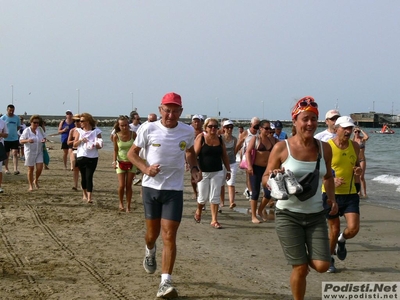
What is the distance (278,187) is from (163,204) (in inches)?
64.9

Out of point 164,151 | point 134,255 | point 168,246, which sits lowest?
point 134,255

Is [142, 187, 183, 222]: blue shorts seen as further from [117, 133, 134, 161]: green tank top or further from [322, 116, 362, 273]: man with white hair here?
[117, 133, 134, 161]: green tank top

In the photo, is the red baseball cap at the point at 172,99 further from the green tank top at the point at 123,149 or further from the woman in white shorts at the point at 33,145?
the woman in white shorts at the point at 33,145

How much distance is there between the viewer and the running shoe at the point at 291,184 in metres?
4.59

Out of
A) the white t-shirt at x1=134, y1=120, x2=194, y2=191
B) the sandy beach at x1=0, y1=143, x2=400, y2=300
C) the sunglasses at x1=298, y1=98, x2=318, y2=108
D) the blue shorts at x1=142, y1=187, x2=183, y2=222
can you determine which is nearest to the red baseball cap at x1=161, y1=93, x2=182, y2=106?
the white t-shirt at x1=134, y1=120, x2=194, y2=191

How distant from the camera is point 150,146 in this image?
234 inches

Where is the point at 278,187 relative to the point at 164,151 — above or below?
below

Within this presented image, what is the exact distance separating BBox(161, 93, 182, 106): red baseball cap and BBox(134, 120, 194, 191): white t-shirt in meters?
0.27

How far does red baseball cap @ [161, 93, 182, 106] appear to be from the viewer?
583 cm

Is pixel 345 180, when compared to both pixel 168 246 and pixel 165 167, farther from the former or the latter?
pixel 168 246

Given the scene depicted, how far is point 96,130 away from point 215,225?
360cm

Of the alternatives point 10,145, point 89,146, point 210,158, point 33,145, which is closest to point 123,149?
point 89,146

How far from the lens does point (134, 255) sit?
7.32 metres

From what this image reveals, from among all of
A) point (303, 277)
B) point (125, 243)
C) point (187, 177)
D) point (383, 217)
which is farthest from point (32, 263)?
point (187, 177)
